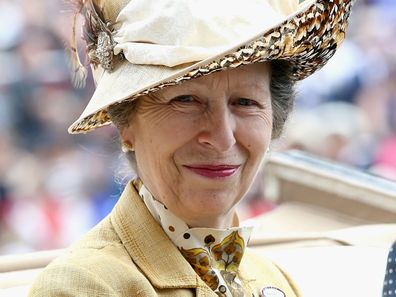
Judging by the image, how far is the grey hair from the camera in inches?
76.1

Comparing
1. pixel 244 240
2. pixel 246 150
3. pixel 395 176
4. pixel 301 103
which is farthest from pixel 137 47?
pixel 301 103

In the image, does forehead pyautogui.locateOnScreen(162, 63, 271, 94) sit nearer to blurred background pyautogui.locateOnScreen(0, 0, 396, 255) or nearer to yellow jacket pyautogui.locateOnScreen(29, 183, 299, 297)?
yellow jacket pyautogui.locateOnScreen(29, 183, 299, 297)

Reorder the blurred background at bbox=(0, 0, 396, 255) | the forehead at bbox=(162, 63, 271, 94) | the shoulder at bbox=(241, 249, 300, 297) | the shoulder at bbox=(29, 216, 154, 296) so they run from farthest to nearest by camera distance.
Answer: the blurred background at bbox=(0, 0, 396, 255) < the shoulder at bbox=(241, 249, 300, 297) < the forehead at bbox=(162, 63, 271, 94) < the shoulder at bbox=(29, 216, 154, 296)

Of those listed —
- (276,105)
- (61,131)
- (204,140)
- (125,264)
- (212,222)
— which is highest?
(276,105)

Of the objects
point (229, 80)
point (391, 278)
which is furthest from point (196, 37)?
point (391, 278)

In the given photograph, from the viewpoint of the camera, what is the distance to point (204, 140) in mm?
1847

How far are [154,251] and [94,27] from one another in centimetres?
44

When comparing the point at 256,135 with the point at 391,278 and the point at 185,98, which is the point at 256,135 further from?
the point at 391,278

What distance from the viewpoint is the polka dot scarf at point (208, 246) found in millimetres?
1933

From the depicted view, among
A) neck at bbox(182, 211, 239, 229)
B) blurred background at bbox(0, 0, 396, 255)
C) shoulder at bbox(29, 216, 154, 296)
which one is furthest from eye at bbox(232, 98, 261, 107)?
blurred background at bbox(0, 0, 396, 255)

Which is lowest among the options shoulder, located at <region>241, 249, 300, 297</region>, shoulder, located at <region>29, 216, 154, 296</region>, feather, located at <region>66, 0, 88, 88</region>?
shoulder, located at <region>29, 216, 154, 296</region>

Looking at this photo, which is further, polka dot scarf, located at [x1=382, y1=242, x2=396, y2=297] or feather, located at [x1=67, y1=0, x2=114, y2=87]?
feather, located at [x1=67, y1=0, x2=114, y2=87]

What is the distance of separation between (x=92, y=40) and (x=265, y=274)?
2.06 feet

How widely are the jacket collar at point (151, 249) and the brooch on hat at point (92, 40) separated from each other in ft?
0.91
